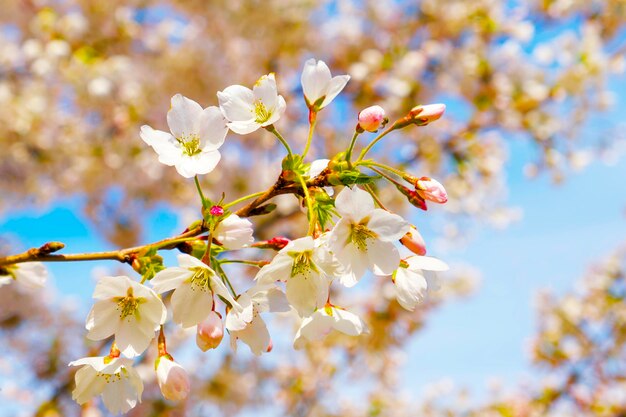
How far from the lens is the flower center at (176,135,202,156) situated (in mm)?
1068

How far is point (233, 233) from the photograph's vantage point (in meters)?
0.95

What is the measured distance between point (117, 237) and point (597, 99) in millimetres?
5740

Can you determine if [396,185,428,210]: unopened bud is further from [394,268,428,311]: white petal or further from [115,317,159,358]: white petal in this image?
[115,317,159,358]: white petal

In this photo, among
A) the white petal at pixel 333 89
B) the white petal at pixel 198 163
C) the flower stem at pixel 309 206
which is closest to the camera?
the flower stem at pixel 309 206

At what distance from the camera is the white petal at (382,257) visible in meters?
1.00

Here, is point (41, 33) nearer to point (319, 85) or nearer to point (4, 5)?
point (4, 5)

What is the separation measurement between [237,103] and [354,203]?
35 centimetres

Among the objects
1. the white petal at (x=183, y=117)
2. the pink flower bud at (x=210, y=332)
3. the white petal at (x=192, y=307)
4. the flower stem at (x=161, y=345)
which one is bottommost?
the flower stem at (x=161, y=345)

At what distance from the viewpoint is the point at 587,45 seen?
4.60 metres

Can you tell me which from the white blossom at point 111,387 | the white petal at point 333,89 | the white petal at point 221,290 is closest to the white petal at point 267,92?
the white petal at point 333,89

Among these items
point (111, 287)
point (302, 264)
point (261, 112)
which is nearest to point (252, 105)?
point (261, 112)

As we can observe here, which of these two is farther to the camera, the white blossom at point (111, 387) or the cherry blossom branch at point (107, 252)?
the white blossom at point (111, 387)

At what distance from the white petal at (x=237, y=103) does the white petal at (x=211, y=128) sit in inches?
0.7

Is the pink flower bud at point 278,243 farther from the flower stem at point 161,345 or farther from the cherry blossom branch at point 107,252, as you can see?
the flower stem at point 161,345
